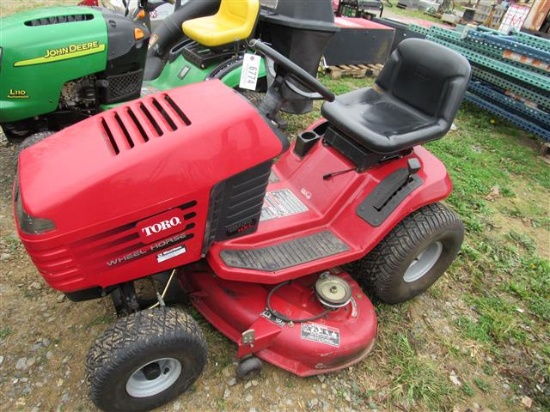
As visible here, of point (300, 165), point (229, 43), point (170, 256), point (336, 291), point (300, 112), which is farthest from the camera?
point (300, 112)

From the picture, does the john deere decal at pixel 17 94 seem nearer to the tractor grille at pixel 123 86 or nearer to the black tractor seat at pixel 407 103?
the tractor grille at pixel 123 86

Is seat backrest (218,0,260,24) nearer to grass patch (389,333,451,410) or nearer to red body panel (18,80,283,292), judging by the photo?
red body panel (18,80,283,292)

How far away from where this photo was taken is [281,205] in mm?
2105

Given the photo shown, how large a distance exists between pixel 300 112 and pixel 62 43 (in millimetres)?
2000

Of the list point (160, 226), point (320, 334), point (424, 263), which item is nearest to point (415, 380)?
point (320, 334)

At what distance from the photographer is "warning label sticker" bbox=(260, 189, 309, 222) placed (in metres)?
2.03

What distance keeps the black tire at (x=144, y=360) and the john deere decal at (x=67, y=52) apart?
6.08ft

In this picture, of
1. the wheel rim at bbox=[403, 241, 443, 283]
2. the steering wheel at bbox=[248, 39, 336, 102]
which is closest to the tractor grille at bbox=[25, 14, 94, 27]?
the steering wheel at bbox=[248, 39, 336, 102]

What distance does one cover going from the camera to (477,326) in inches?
94.4

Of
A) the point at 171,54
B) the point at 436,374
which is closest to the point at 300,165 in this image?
the point at 436,374

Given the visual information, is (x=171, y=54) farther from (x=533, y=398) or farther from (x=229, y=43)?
(x=533, y=398)

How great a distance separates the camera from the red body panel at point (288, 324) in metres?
1.82

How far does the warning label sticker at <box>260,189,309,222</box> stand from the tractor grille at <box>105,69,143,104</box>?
1615 millimetres

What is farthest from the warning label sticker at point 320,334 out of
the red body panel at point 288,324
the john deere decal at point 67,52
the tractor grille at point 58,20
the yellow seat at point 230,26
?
the yellow seat at point 230,26
